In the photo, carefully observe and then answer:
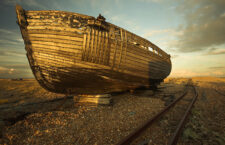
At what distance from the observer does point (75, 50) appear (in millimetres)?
5059

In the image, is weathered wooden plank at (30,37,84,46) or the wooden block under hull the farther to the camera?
the wooden block under hull

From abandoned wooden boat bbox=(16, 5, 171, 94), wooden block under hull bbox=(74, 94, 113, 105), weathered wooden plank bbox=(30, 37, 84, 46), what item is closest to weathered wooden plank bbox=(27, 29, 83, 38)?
abandoned wooden boat bbox=(16, 5, 171, 94)

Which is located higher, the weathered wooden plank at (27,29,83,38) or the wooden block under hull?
the weathered wooden plank at (27,29,83,38)

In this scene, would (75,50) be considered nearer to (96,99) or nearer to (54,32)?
(54,32)

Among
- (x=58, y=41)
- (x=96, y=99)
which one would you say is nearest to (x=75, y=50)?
(x=58, y=41)

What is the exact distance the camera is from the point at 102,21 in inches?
211

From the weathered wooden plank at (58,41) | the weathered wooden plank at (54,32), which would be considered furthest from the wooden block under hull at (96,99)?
the weathered wooden plank at (54,32)

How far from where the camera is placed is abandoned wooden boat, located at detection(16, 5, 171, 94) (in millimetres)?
4938

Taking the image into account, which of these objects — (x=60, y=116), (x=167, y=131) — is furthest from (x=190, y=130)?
(x=60, y=116)

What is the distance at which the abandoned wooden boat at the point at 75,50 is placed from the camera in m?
4.94

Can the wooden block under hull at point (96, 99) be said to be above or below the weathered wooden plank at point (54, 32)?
below

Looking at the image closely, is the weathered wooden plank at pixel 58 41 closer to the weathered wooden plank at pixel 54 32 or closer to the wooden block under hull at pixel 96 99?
the weathered wooden plank at pixel 54 32

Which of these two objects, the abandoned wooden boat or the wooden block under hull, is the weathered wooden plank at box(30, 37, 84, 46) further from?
the wooden block under hull

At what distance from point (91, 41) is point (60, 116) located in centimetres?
369
